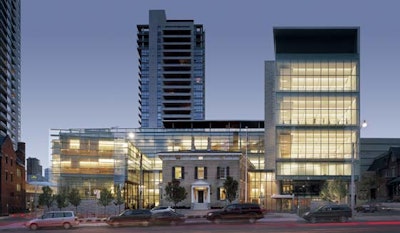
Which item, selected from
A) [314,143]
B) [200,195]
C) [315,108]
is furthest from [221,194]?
[315,108]

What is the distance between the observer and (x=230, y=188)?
72375 mm

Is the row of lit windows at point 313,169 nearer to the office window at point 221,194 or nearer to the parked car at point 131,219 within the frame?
the office window at point 221,194

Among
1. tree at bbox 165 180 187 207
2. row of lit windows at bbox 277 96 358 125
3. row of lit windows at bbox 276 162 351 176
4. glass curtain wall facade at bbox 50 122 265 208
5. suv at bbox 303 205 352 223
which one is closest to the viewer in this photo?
suv at bbox 303 205 352 223

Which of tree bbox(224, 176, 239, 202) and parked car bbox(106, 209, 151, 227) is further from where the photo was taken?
tree bbox(224, 176, 239, 202)

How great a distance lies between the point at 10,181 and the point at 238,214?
54.0 m

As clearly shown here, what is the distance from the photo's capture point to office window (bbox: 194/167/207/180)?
7738cm

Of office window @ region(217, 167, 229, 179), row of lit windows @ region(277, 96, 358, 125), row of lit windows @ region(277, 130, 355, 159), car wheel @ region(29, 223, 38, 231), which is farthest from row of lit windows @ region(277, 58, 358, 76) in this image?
car wheel @ region(29, 223, 38, 231)

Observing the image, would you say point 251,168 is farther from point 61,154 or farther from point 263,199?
point 61,154

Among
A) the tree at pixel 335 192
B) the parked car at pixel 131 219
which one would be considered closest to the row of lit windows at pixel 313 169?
the tree at pixel 335 192

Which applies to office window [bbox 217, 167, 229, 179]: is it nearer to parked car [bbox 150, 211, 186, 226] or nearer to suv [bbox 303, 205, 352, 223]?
parked car [bbox 150, 211, 186, 226]

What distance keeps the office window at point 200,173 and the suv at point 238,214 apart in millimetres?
28245

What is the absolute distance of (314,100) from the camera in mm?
101688

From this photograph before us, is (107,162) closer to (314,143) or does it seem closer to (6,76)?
(314,143)

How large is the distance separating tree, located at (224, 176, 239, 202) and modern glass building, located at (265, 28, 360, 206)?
2970 centimetres
